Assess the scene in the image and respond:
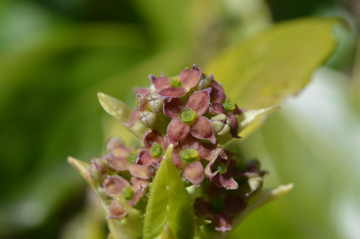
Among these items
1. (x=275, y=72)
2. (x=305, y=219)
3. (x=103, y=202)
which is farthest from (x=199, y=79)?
(x=305, y=219)

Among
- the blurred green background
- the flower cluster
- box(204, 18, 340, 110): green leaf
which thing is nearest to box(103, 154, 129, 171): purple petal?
the flower cluster

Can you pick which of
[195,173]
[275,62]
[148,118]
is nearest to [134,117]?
[148,118]

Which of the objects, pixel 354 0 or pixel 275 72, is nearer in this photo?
pixel 275 72

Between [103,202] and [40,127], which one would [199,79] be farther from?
[40,127]

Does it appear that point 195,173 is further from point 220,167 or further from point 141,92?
point 141,92

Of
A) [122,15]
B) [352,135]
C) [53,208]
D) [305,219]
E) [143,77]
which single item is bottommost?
[305,219]

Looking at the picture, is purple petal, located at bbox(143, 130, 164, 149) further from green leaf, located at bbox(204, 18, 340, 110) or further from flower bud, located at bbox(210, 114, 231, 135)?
green leaf, located at bbox(204, 18, 340, 110)

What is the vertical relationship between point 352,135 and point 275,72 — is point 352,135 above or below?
below
